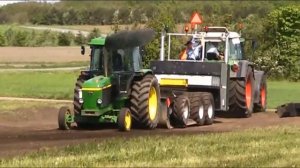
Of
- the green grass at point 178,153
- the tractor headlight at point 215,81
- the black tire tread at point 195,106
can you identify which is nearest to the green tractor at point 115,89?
the black tire tread at point 195,106

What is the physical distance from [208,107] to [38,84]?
17518 mm

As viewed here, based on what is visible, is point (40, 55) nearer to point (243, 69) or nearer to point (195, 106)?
point (243, 69)

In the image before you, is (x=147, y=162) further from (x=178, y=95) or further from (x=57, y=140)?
(x=178, y=95)

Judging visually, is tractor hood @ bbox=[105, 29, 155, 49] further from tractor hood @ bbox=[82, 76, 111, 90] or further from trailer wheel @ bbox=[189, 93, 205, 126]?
trailer wheel @ bbox=[189, 93, 205, 126]

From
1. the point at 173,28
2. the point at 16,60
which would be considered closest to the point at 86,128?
the point at 173,28

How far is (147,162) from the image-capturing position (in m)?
10.9

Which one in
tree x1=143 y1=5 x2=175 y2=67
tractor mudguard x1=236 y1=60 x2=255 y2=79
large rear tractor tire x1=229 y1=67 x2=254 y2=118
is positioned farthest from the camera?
tree x1=143 y1=5 x2=175 y2=67

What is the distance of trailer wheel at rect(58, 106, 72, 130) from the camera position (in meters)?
17.4

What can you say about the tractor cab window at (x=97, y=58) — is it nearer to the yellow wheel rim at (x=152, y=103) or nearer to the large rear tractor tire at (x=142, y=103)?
the large rear tractor tire at (x=142, y=103)

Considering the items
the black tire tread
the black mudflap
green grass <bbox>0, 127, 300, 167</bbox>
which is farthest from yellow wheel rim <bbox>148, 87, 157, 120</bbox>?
the black mudflap

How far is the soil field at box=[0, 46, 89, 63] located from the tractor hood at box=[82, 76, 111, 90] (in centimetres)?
4277

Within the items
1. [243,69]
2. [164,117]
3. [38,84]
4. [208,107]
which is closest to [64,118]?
[164,117]

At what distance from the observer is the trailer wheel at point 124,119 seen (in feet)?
55.5

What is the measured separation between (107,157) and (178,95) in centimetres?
891
